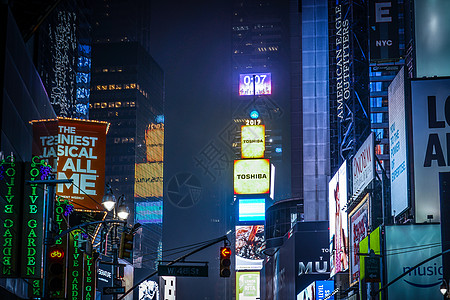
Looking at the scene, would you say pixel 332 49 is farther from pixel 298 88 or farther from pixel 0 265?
pixel 298 88

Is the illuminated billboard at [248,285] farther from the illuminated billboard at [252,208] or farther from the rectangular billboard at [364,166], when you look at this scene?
the rectangular billboard at [364,166]

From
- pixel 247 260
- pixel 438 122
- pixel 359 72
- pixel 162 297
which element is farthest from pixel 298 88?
pixel 438 122

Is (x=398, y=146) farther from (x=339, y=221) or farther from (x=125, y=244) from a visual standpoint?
(x=125, y=244)

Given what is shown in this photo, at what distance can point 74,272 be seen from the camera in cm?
3797

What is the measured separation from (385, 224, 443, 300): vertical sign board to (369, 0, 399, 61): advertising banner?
20.6 m

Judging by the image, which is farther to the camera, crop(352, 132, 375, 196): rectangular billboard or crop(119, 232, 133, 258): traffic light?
crop(352, 132, 375, 196): rectangular billboard

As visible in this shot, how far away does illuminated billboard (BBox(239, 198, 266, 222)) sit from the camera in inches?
5920

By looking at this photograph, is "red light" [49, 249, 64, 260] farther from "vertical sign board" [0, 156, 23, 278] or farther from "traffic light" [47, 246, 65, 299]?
"vertical sign board" [0, 156, 23, 278]

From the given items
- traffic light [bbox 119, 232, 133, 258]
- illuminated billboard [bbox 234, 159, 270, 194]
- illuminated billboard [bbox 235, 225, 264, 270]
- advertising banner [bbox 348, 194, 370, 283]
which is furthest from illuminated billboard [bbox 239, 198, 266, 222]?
traffic light [bbox 119, 232, 133, 258]

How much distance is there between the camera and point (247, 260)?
163 metres

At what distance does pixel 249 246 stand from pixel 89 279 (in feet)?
408

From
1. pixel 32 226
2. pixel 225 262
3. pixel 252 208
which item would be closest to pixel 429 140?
pixel 225 262

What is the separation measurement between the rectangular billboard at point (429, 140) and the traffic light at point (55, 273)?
2615 centimetres

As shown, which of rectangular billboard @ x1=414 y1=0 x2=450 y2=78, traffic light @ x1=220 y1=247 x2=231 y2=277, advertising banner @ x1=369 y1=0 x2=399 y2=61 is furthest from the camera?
advertising banner @ x1=369 y1=0 x2=399 y2=61
